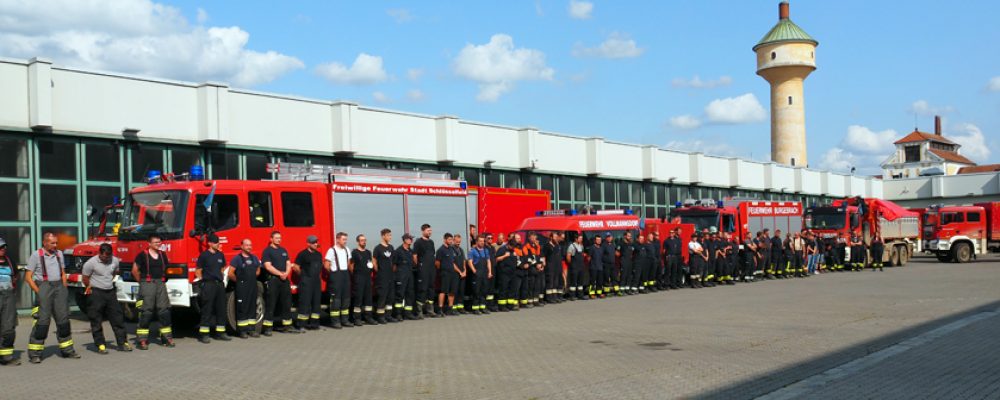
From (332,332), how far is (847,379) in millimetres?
8124

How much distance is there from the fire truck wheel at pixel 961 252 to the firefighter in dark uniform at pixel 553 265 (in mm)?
24960

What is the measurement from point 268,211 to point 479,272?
4.40 meters

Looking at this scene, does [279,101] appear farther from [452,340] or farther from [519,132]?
[452,340]

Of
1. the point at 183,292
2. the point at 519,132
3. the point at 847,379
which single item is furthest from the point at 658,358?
the point at 519,132

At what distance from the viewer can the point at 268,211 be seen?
48.5ft

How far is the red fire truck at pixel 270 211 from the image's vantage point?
537 inches

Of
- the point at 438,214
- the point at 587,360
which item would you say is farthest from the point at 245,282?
the point at 587,360

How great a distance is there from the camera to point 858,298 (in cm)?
1928

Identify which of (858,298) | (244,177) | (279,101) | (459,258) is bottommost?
(858,298)

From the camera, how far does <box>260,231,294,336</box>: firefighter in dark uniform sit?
1394 cm

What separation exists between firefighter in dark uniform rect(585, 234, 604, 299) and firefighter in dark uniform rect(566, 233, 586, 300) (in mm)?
235

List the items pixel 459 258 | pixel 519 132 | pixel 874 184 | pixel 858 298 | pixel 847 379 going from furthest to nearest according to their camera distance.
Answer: pixel 874 184 → pixel 519 132 → pixel 858 298 → pixel 459 258 → pixel 847 379

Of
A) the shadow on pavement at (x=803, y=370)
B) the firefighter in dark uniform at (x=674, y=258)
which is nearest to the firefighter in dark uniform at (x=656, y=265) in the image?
the firefighter in dark uniform at (x=674, y=258)

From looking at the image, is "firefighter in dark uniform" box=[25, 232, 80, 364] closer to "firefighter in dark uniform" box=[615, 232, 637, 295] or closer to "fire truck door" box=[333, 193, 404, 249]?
"fire truck door" box=[333, 193, 404, 249]
